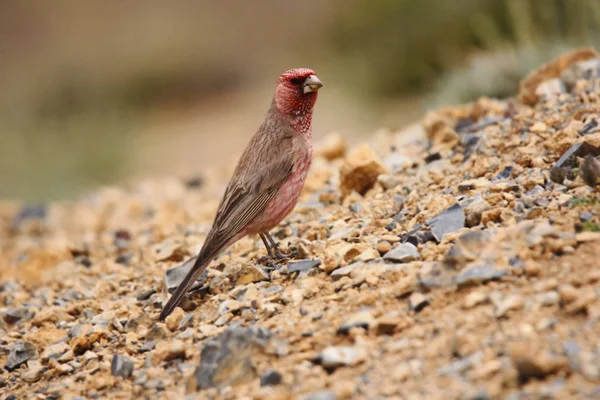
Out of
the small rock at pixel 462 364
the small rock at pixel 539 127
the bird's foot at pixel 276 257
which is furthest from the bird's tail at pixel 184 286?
the small rock at pixel 539 127

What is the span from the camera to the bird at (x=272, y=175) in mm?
4680

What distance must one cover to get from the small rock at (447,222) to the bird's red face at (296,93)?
140 cm

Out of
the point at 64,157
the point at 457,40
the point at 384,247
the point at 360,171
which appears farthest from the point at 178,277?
the point at 457,40

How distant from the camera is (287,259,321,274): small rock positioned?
4273mm

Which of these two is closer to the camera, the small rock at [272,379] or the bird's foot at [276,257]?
the small rock at [272,379]

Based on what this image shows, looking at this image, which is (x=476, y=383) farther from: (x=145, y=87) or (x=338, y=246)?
(x=145, y=87)

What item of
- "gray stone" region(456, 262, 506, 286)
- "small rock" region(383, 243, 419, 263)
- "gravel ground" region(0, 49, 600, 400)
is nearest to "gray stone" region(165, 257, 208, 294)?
"gravel ground" region(0, 49, 600, 400)

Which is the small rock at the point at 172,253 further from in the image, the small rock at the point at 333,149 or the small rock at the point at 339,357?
the small rock at the point at 339,357

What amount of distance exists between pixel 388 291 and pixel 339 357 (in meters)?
0.54

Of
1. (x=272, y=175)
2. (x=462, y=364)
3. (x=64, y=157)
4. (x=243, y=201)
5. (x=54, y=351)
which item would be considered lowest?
(x=462, y=364)

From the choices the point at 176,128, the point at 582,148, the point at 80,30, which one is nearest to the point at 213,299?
the point at 582,148

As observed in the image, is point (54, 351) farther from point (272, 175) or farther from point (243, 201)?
point (272, 175)

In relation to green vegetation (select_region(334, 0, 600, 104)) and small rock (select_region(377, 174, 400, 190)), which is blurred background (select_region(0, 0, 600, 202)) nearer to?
green vegetation (select_region(334, 0, 600, 104))

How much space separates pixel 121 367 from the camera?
3768 millimetres
